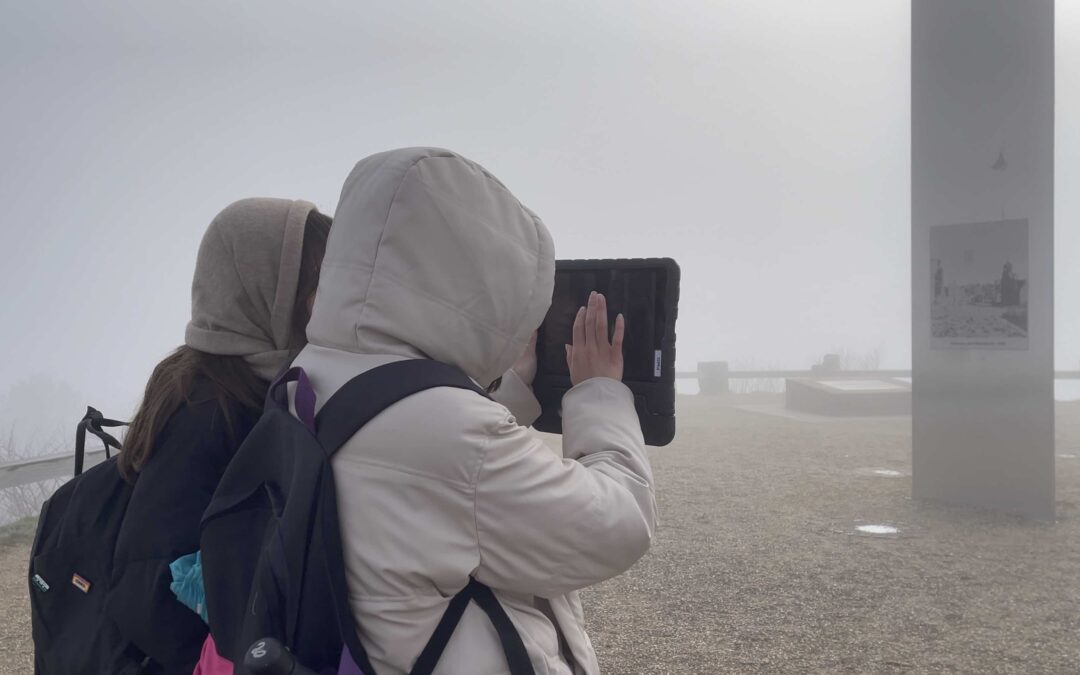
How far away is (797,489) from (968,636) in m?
3.52

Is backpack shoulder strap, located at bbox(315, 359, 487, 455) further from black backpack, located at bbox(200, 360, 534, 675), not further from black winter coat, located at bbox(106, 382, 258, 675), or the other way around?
black winter coat, located at bbox(106, 382, 258, 675)

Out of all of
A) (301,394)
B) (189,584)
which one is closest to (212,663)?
(189,584)

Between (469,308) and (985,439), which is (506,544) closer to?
(469,308)

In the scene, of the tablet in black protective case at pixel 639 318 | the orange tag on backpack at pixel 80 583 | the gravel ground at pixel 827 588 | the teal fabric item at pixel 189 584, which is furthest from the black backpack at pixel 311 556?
the gravel ground at pixel 827 588

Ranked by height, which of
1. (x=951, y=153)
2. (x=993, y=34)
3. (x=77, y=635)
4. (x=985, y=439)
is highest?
(x=993, y=34)

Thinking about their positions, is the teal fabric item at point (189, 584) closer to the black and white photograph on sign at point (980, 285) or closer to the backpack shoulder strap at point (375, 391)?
the backpack shoulder strap at point (375, 391)

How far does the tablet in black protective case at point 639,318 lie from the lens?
1422mm

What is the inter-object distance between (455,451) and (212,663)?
1.82 feet

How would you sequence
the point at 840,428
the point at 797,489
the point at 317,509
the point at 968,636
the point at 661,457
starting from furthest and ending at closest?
the point at 840,428, the point at 661,457, the point at 797,489, the point at 968,636, the point at 317,509

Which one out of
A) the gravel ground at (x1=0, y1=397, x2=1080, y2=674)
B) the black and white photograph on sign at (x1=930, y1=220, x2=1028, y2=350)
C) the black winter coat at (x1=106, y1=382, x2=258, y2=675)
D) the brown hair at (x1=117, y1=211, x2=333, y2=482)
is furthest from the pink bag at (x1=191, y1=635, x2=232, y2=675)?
the black and white photograph on sign at (x1=930, y1=220, x2=1028, y2=350)

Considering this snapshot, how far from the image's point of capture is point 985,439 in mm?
6785

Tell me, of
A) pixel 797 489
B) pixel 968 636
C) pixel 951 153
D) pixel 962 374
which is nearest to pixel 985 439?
pixel 962 374

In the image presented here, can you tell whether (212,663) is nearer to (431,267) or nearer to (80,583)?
(80,583)

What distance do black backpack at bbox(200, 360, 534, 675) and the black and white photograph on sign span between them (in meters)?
6.72
